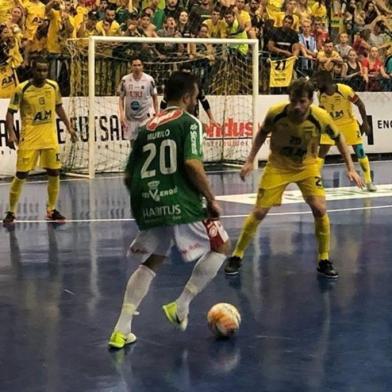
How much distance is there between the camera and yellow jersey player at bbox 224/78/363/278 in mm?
9148

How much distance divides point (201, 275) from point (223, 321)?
1.22 feet

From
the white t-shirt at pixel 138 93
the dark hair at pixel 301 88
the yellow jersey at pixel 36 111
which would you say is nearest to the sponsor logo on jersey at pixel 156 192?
the dark hair at pixel 301 88

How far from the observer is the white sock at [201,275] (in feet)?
22.8

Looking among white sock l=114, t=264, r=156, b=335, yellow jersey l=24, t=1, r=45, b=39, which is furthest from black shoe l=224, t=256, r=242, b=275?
yellow jersey l=24, t=1, r=45, b=39

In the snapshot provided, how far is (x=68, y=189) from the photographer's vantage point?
53.7 feet

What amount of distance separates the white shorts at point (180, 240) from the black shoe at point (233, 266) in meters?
2.61

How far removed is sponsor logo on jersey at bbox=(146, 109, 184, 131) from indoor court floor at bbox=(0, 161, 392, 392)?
158 centimetres

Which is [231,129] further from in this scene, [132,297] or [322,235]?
[132,297]

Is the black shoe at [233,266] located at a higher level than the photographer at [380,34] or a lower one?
lower

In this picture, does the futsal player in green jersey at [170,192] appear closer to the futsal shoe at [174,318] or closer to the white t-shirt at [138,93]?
the futsal shoe at [174,318]

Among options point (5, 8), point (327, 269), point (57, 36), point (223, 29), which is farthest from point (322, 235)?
point (223, 29)

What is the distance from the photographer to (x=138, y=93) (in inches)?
638

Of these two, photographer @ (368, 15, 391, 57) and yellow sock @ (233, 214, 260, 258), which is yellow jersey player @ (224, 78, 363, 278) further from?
photographer @ (368, 15, 391, 57)

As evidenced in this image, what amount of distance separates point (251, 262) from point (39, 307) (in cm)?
278
